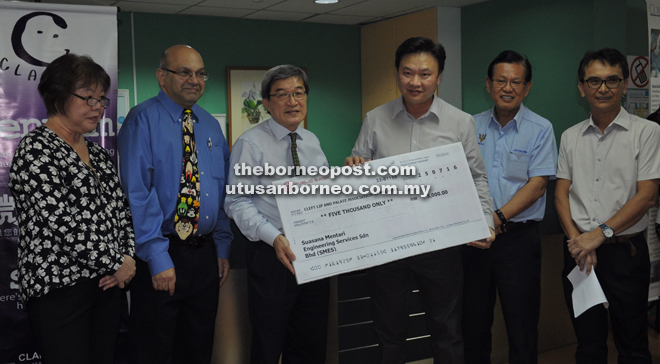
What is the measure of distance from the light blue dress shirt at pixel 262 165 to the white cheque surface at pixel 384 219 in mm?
122

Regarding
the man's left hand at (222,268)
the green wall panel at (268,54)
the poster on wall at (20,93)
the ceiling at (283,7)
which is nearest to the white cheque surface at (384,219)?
the man's left hand at (222,268)

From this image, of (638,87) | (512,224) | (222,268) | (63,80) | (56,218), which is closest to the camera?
(56,218)

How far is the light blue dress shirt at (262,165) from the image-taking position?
2.06m

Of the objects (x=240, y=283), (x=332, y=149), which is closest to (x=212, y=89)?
(x=332, y=149)

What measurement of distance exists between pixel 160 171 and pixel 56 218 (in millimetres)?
457

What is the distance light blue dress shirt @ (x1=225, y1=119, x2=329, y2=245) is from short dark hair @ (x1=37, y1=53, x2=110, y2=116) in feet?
2.00

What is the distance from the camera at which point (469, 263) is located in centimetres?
260

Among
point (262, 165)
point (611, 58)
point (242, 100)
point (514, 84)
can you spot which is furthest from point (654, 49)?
point (242, 100)

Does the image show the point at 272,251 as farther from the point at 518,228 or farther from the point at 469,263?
the point at 518,228

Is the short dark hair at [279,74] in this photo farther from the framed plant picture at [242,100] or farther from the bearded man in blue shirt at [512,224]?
the framed plant picture at [242,100]

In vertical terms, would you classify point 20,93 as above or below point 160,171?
above

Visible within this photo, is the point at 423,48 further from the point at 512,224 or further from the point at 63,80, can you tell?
the point at 63,80

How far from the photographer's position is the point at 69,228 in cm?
176

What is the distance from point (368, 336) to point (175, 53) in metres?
1.68
